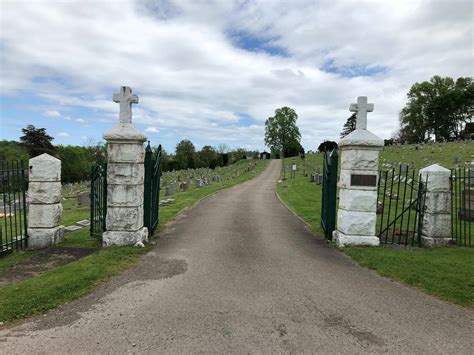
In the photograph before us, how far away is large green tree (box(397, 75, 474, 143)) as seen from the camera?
6394cm

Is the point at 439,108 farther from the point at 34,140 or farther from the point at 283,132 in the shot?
the point at 34,140

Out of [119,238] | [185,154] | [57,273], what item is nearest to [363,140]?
[119,238]

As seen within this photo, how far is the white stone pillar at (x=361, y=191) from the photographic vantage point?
7738 mm

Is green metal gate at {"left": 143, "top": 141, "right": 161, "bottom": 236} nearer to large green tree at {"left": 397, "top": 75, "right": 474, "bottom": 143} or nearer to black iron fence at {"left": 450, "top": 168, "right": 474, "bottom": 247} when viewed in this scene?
black iron fence at {"left": 450, "top": 168, "right": 474, "bottom": 247}

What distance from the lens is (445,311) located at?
4449mm

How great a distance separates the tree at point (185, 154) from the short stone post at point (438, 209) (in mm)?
56868

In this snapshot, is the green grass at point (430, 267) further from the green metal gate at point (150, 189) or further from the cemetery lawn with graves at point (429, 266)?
the green metal gate at point (150, 189)

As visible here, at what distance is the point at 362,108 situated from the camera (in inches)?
310

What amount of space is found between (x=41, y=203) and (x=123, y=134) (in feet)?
8.81

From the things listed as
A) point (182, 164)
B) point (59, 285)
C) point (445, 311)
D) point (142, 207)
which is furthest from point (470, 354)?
point (182, 164)

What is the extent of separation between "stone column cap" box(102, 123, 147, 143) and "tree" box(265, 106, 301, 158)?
76739mm

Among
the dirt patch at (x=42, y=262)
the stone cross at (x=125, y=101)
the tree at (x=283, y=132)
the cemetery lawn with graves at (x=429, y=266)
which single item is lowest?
the dirt patch at (x=42, y=262)

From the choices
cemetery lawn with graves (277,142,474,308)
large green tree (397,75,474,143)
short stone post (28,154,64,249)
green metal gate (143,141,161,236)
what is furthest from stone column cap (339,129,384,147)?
large green tree (397,75,474,143)

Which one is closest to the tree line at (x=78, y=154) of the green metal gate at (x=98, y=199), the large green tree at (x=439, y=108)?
the green metal gate at (x=98, y=199)
